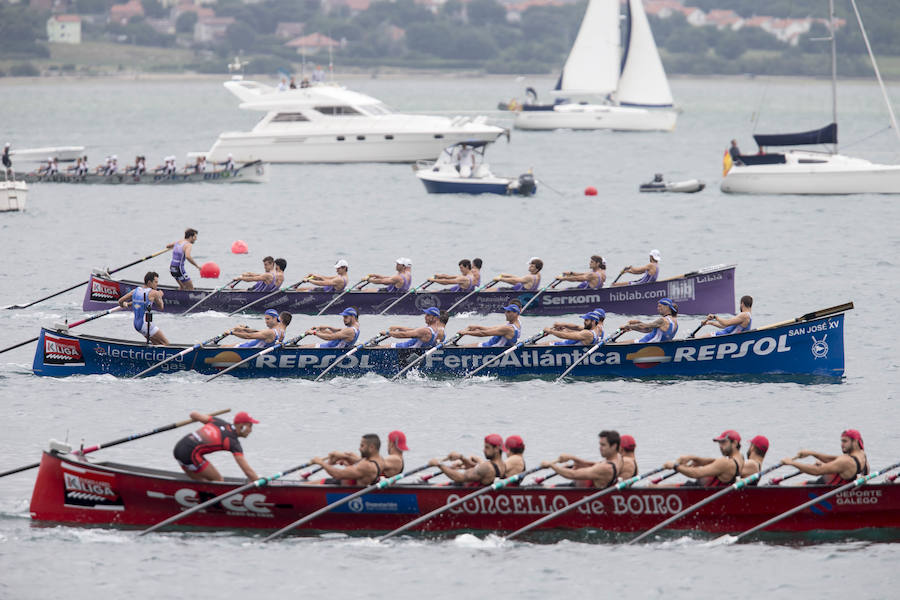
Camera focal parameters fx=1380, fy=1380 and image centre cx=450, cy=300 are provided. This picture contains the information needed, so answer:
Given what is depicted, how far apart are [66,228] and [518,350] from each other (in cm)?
3057

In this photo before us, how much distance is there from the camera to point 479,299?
34.0m

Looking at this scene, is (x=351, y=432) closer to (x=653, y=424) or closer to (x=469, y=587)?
(x=653, y=424)

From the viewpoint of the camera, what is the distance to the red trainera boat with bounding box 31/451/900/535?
1889 centimetres

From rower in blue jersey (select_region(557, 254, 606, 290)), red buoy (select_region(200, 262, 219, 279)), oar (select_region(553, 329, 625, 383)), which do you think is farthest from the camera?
red buoy (select_region(200, 262, 219, 279))

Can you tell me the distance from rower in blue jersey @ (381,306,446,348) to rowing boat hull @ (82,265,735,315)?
19.8 ft

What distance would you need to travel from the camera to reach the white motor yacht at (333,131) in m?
72.4

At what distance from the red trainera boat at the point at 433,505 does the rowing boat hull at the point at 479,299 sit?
14960 millimetres

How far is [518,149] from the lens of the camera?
306ft

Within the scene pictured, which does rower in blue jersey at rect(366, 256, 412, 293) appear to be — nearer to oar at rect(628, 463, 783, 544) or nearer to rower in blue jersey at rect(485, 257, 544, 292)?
rower in blue jersey at rect(485, 257, 544, 292)

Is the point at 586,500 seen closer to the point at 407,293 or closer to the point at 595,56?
the point at 407,293

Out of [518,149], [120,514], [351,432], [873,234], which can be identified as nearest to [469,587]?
[120,514]

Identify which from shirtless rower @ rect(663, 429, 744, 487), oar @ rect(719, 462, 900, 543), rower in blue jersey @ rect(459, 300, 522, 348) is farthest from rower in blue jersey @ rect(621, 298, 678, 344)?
oar @ rect(719, 462, 900, 543)

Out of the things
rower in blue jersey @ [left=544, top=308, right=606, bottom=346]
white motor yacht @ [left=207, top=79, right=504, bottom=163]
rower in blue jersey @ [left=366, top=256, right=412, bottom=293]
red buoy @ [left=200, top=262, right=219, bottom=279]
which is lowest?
red buoy @ [left=200, top=262, right=219, bottom=279]

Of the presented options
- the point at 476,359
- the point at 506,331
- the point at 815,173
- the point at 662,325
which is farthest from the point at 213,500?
the point at 815,173
